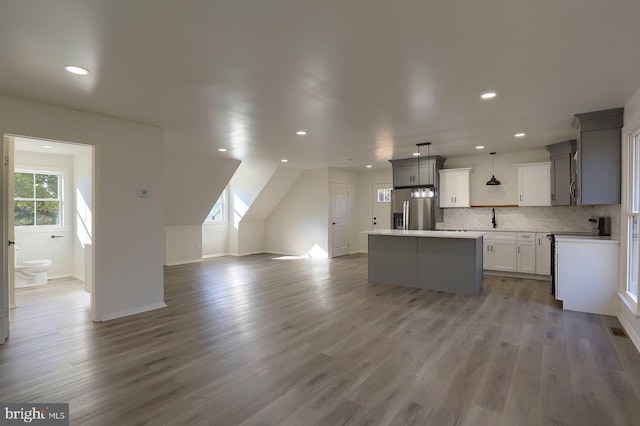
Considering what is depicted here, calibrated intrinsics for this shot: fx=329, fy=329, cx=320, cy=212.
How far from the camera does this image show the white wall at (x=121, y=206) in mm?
3881

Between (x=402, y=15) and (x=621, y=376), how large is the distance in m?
3.24

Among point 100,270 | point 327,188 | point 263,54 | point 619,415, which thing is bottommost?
point 619,415

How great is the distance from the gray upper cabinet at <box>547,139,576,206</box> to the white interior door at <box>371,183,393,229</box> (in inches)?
169

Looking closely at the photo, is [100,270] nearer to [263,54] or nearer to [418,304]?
[263,54]

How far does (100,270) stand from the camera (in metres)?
4.00

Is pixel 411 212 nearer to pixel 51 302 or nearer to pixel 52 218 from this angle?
pixel 51 302

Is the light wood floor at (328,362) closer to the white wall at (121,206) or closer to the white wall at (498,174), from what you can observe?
the white wall at (121,206)

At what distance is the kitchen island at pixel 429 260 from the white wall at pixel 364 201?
406cm

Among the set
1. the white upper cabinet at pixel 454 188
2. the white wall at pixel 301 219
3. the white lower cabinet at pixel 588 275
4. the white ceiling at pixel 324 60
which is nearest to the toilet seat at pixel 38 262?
the white ceiling at pixel 324 60

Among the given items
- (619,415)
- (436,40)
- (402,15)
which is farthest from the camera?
(436,40)

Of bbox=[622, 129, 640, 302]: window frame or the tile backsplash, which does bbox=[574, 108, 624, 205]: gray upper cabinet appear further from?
the tile backsplash

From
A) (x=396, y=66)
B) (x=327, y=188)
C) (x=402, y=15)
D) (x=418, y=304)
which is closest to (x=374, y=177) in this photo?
(x=327, y=188)

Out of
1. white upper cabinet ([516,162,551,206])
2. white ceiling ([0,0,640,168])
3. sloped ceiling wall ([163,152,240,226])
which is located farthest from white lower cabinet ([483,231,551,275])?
sloped ceiling wall ([163,152,240,226])

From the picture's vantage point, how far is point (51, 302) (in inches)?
190
